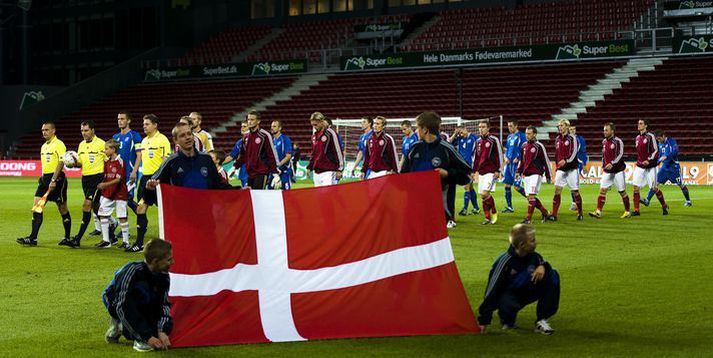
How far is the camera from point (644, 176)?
21.9 m

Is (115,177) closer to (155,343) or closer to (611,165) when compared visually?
(155,343)

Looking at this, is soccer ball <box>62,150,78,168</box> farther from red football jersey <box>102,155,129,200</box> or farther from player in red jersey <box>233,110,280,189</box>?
player in red jersey <box>233,110,280,189</box>

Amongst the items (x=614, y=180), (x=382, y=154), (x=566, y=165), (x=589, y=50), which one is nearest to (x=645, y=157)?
(x=614, y=180)

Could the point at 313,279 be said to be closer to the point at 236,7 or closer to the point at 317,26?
the point at 317,26

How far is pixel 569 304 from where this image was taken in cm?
964

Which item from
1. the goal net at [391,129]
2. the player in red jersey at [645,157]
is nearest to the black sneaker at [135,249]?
the player in red jersey at [645,157]

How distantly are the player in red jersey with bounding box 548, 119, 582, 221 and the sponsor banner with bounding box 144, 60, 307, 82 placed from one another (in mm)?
28675

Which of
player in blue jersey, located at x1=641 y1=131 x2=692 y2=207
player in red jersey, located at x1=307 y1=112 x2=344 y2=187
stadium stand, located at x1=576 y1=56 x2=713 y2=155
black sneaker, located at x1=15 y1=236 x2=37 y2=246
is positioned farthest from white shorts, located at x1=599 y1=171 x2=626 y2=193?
stadium stand, located at x1=576 y1=56 x2=713 y2=155

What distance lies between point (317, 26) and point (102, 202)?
40360mm

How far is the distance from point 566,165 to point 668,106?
1998 cm

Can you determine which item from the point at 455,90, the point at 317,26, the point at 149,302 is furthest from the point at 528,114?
the point at 149,302

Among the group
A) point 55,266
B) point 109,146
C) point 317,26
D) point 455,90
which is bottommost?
point 55,266

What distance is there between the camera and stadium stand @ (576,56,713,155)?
3669 cm

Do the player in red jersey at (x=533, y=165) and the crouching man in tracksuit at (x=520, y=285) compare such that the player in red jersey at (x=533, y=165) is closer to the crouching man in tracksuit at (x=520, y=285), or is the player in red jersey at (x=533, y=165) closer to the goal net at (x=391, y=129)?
the crouching man in tracksuit at (x=520, y=285)
